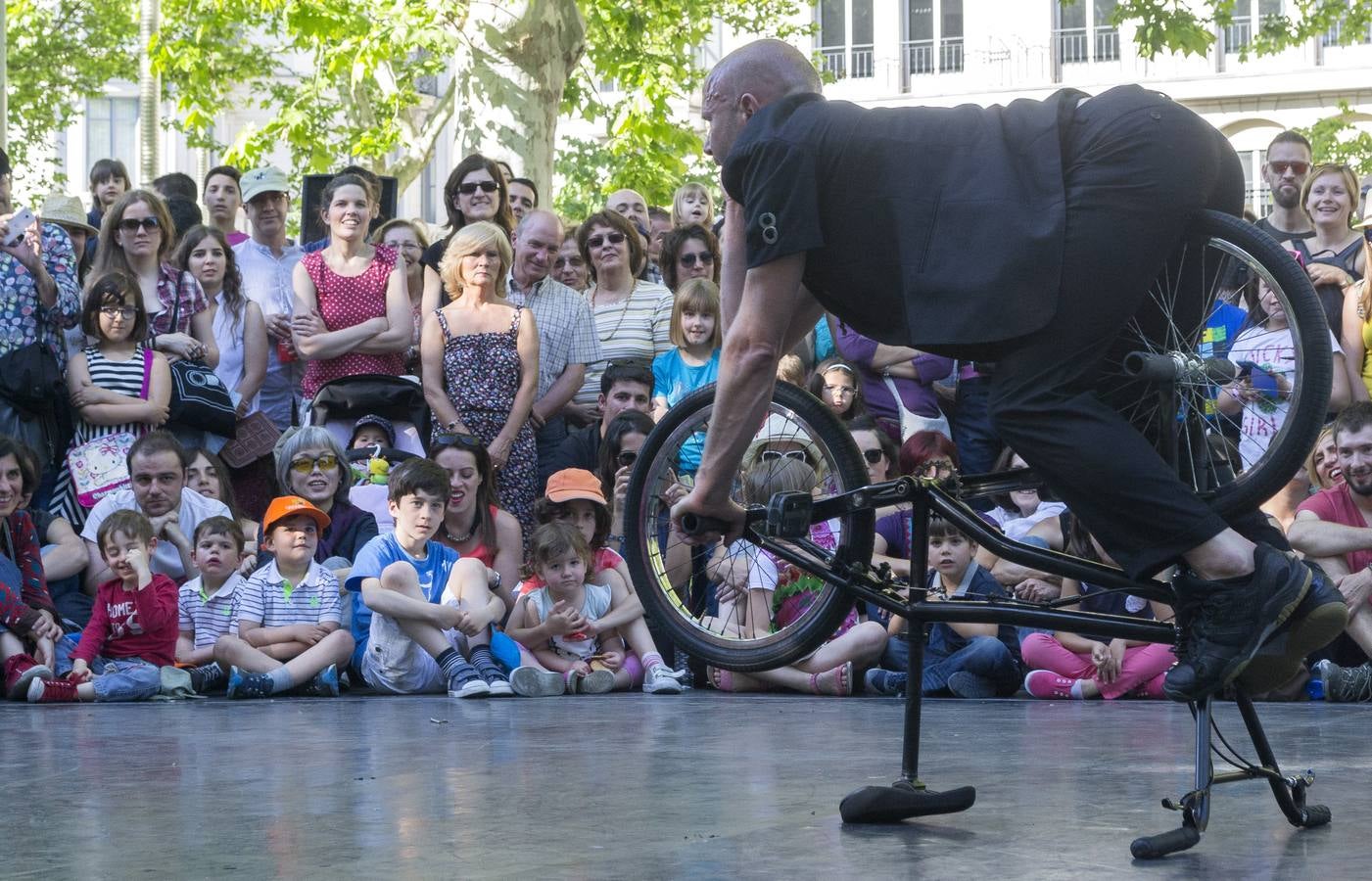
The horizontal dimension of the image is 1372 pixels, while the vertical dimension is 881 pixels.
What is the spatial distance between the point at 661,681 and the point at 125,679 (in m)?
2.47

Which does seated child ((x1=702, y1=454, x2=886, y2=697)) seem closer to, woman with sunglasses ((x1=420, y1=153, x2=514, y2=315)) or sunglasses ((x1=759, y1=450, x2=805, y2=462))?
sunglasses ((x1=759, y1=450, x2=805, y2=462))

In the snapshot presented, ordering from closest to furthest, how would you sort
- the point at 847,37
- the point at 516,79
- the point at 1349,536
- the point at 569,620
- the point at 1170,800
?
1. the point at 1170,800
2. the point at 1349,536
3. the point at 569,620
4. the point at 516,79
5. the point at 847,37

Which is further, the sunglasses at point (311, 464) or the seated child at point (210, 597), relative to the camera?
the sunglasses at point (311, 464)

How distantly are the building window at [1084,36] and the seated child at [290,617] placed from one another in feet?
104

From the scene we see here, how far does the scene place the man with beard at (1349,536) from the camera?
8.30m

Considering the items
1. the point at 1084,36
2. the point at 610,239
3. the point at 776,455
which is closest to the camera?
the point at 776,455

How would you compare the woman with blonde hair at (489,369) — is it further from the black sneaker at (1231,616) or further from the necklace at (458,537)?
the black sneaker at (1231,616)

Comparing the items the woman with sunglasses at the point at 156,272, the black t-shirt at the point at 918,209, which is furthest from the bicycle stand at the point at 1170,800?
the woman with sunglasses at the point at 156,272

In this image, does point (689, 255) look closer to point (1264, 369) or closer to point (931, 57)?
point (1264, 369)

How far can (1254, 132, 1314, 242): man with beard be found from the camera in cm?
1075

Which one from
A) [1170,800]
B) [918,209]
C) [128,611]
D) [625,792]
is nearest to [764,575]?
[625,792]

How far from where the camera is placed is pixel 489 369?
995 centimetres

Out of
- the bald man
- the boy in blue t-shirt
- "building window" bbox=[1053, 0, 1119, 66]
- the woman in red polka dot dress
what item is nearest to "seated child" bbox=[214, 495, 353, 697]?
the boy in blue t-shirt

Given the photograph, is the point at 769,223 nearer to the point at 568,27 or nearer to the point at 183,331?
the point at 183,331
